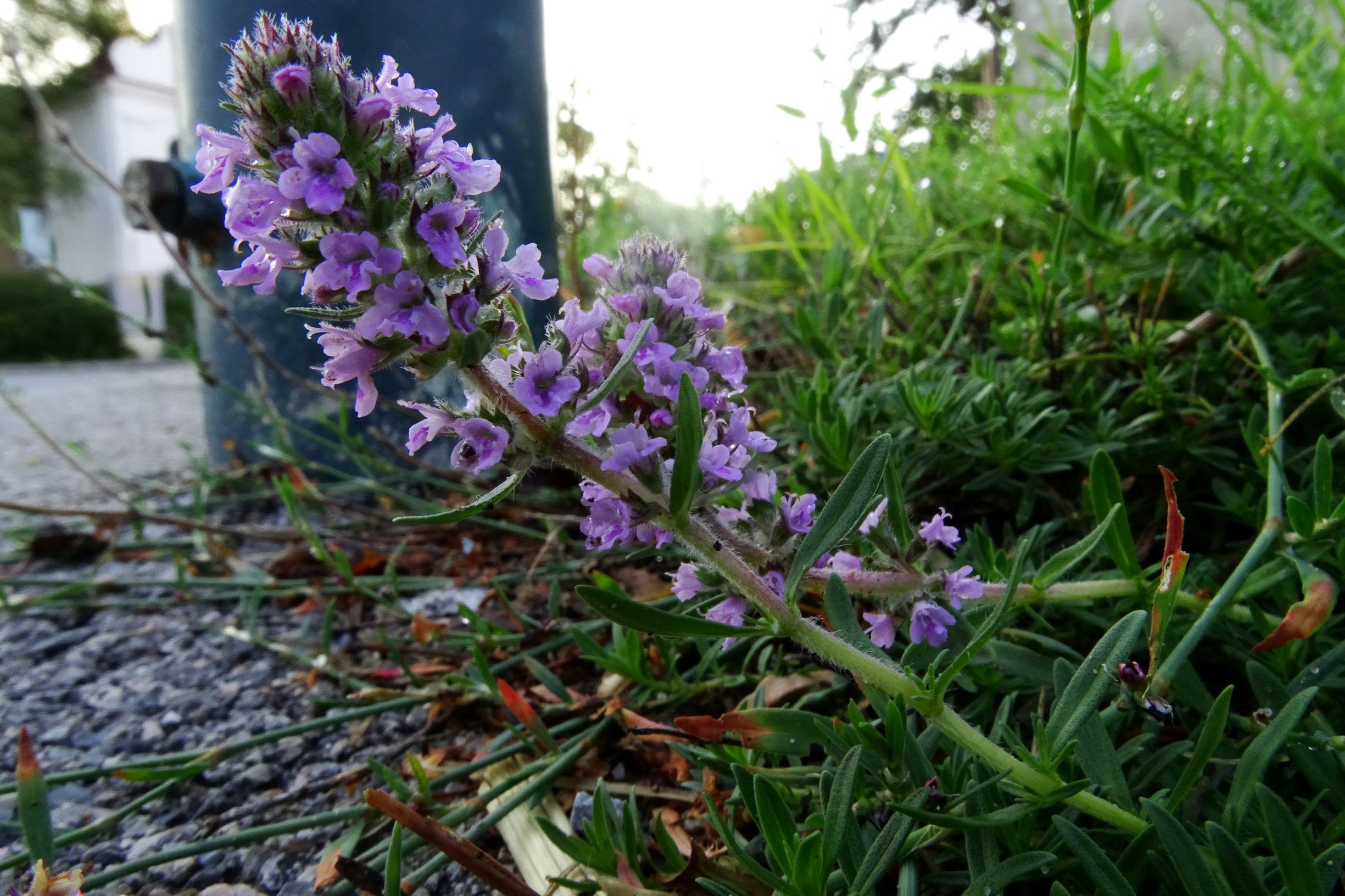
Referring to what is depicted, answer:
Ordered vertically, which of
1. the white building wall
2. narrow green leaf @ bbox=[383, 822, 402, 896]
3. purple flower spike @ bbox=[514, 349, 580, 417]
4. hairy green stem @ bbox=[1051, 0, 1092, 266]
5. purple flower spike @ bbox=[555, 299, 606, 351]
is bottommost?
narrow green leaf @ bbox=[383, 822, 402, 896]

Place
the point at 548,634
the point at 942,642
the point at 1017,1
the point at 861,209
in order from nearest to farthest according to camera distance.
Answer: the point at 942,642
the point at 548,634
the point at 861,209
the point at 1017,1

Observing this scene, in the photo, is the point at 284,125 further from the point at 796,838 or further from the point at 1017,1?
the point at 1017,1

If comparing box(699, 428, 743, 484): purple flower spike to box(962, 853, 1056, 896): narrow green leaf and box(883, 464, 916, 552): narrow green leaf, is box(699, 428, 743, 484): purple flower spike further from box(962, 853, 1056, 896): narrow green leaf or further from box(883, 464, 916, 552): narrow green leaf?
box(962, 853, 1056, 896): narrow green leaf

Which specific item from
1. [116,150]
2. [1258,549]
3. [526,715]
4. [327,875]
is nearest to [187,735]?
[327,875]

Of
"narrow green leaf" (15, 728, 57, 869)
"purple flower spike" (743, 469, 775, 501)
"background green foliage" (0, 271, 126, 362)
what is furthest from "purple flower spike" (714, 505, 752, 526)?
"background green foliage" (0, 271, 126, 362)

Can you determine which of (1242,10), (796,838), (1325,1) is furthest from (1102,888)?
(1242,10)
